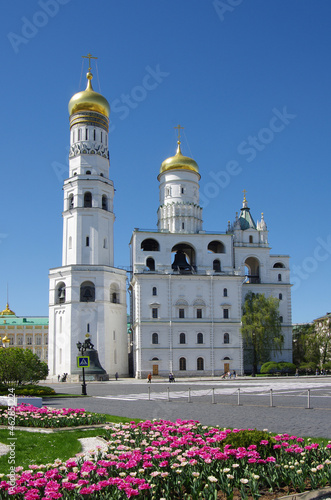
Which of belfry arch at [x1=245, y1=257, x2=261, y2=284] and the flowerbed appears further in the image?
belfry arch at [x1=245, y1=257, x2=261, y2=284]

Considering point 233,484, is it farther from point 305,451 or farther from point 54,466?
point 54,466

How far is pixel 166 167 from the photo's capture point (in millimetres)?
61562

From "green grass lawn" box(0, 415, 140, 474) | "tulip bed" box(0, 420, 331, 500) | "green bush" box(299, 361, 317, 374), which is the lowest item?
"green bush" box(299, 361, 317, 374)

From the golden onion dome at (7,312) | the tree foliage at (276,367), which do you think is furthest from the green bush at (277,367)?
the golden onion dome at (7,312)

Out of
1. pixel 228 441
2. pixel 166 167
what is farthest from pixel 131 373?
pixel 228 441

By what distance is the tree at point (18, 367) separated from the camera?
25520mm

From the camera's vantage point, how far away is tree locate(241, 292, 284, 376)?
53906 mm

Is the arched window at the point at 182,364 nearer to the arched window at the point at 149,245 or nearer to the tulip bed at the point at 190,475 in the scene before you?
the arched window at the point at 149,245

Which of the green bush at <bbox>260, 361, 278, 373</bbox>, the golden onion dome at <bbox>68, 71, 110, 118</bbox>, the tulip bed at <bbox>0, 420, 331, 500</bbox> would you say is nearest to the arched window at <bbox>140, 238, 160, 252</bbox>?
the golden onion dome at <bbox>68, 71, 110, 118</bbox>

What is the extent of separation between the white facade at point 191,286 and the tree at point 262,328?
137 cm

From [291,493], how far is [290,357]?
176 feet

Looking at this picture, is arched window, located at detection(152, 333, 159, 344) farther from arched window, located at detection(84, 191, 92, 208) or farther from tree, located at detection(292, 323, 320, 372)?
tree, located at detection(292, 323, 320, 372)

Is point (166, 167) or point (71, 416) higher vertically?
point (166, 167)

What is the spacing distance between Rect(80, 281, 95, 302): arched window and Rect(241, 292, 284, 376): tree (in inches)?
647
